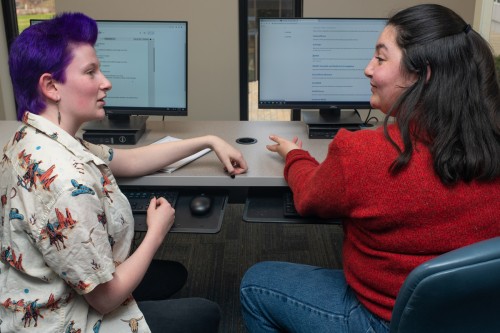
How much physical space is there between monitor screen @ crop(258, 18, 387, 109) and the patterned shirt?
93cm

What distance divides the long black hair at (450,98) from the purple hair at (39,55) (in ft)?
2.32

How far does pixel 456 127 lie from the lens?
1.10 m

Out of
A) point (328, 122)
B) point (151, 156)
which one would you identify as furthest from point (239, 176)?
point (328, 122)

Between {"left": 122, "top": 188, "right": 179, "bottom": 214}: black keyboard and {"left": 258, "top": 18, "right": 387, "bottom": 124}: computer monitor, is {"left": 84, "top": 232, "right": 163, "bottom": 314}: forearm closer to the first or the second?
{"left": 122, "top": 188, "right": 179, "bottom": 214}: black keyboard

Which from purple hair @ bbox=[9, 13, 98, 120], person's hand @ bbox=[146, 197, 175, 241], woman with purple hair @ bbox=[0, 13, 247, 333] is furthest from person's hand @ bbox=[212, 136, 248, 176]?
purple hair @ bbox=[9, 13, 98, 120]

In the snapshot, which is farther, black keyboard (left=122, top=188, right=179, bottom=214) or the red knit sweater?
black keyboard (left=122, top=188, right=179, bottom=214)

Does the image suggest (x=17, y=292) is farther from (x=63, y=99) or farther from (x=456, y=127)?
(x=456, y=127)

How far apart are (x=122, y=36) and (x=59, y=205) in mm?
1029

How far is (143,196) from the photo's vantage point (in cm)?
164

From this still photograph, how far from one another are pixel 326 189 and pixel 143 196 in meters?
0.67

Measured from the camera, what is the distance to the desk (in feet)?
5.23

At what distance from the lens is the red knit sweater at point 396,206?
1.06 m

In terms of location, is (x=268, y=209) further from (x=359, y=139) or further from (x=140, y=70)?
(x=140, y=70)

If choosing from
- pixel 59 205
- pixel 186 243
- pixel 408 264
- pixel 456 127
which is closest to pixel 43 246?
pixel 59 205
